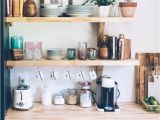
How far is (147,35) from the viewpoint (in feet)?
9.49

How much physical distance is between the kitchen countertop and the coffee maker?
59mm

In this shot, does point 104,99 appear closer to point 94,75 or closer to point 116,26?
point 94,75

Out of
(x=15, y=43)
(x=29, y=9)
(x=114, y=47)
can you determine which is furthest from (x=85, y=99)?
(x=29, y=9)

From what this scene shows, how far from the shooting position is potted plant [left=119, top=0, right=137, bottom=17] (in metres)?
2.60

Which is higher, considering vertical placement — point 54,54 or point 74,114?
point 54,54

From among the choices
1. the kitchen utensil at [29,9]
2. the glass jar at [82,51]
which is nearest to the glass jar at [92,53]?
the glass jar at [82,51]

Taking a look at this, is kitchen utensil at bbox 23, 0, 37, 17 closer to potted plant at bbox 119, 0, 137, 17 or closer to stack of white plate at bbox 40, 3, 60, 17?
stack of white plate at bbox 40, 3, 60, 17

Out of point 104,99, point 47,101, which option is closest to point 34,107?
point 47,101

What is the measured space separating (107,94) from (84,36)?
0.54 metres

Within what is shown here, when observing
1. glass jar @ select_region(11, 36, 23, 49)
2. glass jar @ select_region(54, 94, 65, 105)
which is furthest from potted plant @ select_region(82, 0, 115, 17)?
glass jar @ select_region(54, 94, 65, 105)

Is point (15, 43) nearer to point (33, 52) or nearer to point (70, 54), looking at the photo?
point (33, 52)

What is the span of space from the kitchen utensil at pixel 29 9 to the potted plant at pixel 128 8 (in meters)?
0.70

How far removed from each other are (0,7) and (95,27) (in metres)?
0.85

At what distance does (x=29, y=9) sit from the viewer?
102 inches
